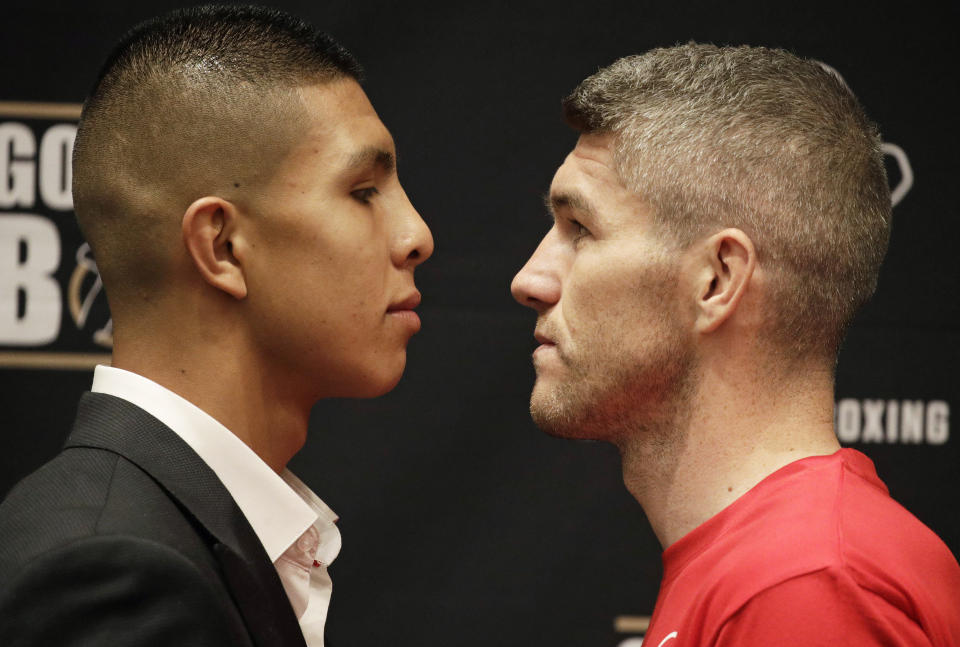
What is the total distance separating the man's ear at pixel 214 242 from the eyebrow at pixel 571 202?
0.47 metres

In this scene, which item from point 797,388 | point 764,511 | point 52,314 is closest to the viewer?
point 764,511

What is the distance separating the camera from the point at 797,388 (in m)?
1.30

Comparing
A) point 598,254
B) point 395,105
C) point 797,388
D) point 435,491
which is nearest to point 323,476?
point 435,491

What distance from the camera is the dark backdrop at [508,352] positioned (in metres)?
2.10

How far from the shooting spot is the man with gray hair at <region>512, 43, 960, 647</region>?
125 centimetres

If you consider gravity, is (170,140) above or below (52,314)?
above

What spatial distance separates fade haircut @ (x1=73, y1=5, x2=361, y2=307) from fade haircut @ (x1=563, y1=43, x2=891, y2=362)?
0.47 metres

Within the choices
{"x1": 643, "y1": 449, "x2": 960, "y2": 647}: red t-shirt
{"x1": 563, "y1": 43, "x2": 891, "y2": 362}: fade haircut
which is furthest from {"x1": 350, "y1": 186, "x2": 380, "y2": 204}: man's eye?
{"x1": 643, "y1": 449, "x2": 960, "y2": 647}: red t-shirt

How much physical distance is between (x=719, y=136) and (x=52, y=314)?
141cm

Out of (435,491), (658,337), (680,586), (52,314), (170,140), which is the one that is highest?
(170,140)

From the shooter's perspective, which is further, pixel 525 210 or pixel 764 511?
pixel 525 210

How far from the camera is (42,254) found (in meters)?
2.04

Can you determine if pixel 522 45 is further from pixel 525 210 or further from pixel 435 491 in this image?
pixel 435 491

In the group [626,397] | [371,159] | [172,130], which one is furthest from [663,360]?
[172,130]
